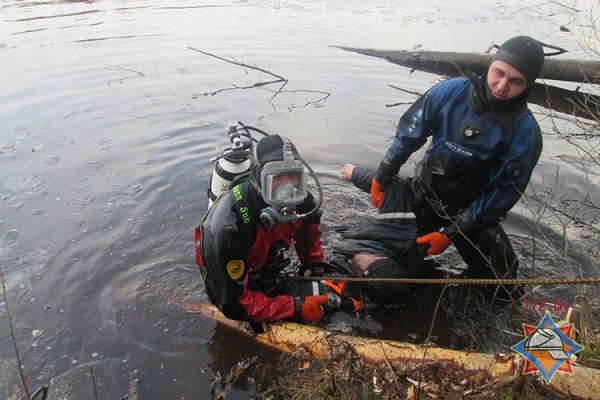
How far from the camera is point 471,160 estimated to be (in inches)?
136

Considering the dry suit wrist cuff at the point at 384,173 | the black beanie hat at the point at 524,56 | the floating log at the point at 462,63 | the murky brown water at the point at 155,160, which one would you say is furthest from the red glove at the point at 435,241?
the floating log at the point at 462,63

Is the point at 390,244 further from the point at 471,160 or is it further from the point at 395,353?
the point at 395,353

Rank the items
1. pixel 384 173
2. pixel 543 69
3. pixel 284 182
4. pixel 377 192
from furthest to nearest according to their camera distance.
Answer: pixel 543 69
pixel 377 192
pixel 384 173
pixel 284 182

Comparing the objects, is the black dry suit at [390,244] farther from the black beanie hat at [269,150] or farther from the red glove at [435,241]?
the black beanie hat at [269,150]

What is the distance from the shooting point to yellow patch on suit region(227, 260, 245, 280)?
275cm

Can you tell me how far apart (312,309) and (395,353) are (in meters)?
0.72

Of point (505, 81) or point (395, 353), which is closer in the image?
point (395, 353)

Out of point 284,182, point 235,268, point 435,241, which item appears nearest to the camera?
point 284,182

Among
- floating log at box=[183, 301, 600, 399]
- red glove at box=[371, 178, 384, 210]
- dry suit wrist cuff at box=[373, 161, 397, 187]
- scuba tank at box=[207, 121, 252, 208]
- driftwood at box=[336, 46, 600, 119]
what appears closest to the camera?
floating log at box=[183, 301, 600, 399]

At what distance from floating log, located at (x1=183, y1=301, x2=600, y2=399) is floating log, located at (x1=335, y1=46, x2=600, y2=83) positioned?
5460 mm

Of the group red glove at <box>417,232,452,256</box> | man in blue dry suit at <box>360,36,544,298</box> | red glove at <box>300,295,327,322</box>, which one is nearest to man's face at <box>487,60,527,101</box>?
man in blue dry suit at <box>360,36,544,298</box>

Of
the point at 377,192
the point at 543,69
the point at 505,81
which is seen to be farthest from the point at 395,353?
the point at 543,69

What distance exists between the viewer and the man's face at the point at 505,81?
10.1 ft

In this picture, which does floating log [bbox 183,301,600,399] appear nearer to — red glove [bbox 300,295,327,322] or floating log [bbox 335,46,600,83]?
red glove [bbox 300,295,327,322]
